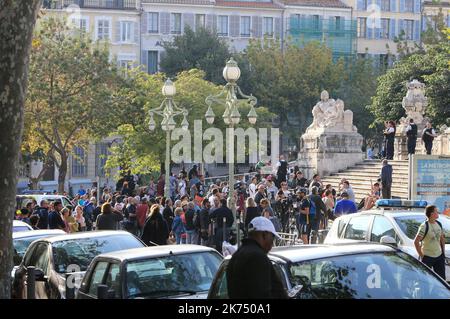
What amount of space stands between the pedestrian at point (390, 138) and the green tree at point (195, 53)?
30.3 meters

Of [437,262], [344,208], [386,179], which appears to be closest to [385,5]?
[386,179]

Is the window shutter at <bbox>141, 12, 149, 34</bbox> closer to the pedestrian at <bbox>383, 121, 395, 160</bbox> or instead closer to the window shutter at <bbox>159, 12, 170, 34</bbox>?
the window shutter at <bbox>159, 12, 170, 34</bbox>

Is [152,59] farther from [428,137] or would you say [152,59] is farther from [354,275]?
[354,275]

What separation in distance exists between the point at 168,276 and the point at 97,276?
0.96 meters

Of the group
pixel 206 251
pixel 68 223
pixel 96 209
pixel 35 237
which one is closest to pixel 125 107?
pixel 96 209

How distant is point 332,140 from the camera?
129ft

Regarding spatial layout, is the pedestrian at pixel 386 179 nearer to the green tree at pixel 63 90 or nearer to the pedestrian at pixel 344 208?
the pedestrian at pixel 344 208

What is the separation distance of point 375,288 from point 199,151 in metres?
38.1

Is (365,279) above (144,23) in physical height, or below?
below

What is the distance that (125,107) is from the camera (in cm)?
4647

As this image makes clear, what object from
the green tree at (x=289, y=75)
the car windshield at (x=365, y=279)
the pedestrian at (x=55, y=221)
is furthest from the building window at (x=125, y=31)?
the car windshield at (x=365, y=279)

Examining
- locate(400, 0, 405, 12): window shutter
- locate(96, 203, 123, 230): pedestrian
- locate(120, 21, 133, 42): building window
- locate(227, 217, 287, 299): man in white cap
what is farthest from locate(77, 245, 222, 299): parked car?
locate(400, 0, 405, 12): window shutter

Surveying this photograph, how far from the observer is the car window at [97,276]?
37.7ft

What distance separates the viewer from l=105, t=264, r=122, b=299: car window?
1100cm
